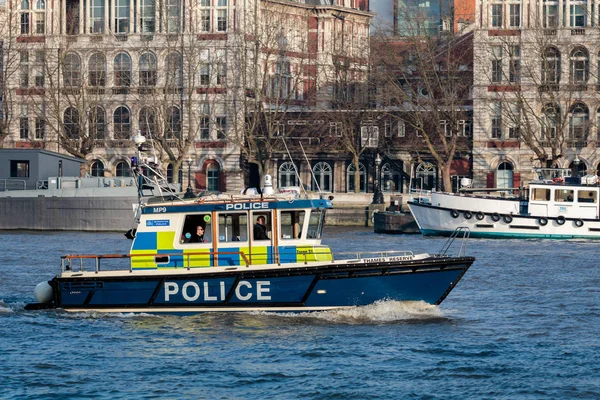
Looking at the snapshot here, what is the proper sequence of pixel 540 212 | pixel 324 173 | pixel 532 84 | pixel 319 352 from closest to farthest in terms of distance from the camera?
pixel 319 352
pixel 540 212
pixel 532 84
pixel 324 173

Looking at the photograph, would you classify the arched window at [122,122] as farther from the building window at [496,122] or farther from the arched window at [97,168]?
the building window at [496,122]

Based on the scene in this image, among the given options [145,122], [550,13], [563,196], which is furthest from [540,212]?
[145,122]

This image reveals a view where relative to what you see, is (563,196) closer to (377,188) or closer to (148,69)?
(377,188)

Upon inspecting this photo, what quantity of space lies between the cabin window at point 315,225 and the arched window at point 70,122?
6600cm

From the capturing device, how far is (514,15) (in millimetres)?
92375

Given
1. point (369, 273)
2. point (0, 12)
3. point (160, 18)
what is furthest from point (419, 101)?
point (369, 273)

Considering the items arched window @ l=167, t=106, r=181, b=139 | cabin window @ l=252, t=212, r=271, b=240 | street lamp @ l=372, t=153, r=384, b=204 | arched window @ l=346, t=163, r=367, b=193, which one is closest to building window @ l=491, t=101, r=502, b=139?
street lamp @ l=372, t=153, r=384, b=204

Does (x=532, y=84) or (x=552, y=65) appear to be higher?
(x=552, y=65)

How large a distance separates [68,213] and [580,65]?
132ft

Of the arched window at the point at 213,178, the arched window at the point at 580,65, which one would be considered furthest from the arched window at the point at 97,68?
the arched window at the point at 580,65

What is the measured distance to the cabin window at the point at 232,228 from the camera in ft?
105

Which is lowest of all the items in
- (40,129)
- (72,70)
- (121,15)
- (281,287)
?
(281,287)

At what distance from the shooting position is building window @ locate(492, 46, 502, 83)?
92450 millimetres

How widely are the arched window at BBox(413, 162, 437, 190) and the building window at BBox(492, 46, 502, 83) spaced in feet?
27.3
